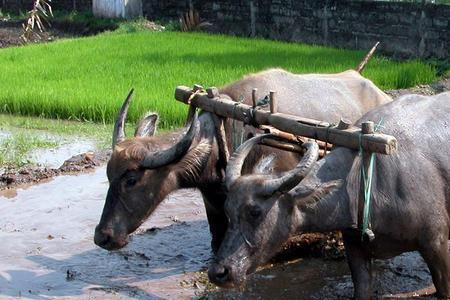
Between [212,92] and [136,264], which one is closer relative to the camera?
[212,92]

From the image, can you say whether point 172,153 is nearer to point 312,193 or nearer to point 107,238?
point 107,238

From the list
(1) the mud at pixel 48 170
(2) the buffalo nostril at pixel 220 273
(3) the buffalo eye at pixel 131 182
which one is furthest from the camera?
(1) the mud at pixel 48 170

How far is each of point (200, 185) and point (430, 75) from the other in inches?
273

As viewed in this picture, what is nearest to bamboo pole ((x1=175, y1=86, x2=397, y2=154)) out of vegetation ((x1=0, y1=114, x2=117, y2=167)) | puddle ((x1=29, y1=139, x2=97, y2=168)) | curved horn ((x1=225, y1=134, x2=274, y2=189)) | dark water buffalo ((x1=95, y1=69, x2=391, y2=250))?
dark water buffalo ((x1=95, y1=69, x2=391, y2=250))

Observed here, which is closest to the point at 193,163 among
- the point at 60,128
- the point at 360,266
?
the point at 360,266

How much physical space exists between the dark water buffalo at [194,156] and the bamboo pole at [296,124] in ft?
0.45

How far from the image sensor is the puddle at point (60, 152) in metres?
7.99

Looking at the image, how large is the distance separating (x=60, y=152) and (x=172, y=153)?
386 cm

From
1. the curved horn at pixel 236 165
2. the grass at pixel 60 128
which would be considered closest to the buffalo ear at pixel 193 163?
the curved horn at pixel 236 165

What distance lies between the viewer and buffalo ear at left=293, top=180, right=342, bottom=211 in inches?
157

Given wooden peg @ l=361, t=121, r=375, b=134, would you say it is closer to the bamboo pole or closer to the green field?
the bamboo pole

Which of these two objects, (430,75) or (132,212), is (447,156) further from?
(430,75)

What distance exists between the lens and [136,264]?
5461mm

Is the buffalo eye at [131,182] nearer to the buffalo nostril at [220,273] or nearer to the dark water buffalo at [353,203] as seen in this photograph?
the dark water buffalo at [353,203]
